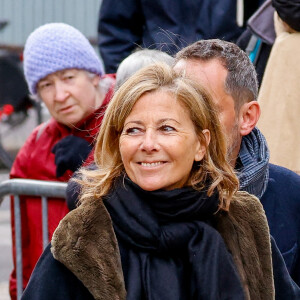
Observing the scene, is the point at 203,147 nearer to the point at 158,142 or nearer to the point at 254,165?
A: the point at 158,142

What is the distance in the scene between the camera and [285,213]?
361 cm

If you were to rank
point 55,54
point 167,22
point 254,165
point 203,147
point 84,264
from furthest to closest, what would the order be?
point 167,22
point 55,54
point 254,165
point 203,147
point 84,264

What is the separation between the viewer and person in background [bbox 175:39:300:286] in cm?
356

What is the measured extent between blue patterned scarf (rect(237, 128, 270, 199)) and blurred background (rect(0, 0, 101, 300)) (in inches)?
358

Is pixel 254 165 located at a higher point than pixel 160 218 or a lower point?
lower

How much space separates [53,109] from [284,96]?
1156mm

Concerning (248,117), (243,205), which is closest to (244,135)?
(248,117)

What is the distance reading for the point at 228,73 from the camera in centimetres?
364

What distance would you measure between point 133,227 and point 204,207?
233 millimetres

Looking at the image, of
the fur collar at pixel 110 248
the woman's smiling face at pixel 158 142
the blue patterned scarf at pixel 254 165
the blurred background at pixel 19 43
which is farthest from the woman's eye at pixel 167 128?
the blurred background at pixel 19 43

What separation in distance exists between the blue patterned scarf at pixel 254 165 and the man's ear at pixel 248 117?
85 mm

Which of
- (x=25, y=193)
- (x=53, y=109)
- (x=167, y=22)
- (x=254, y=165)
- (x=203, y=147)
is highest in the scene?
(x=203, y=147)

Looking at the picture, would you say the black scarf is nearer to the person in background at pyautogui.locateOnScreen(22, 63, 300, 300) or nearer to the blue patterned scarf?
the person in background at pyautogui.locateOnScreen(22, 63, 300, 300)

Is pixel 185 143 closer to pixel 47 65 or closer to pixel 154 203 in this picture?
pixel 154 203
